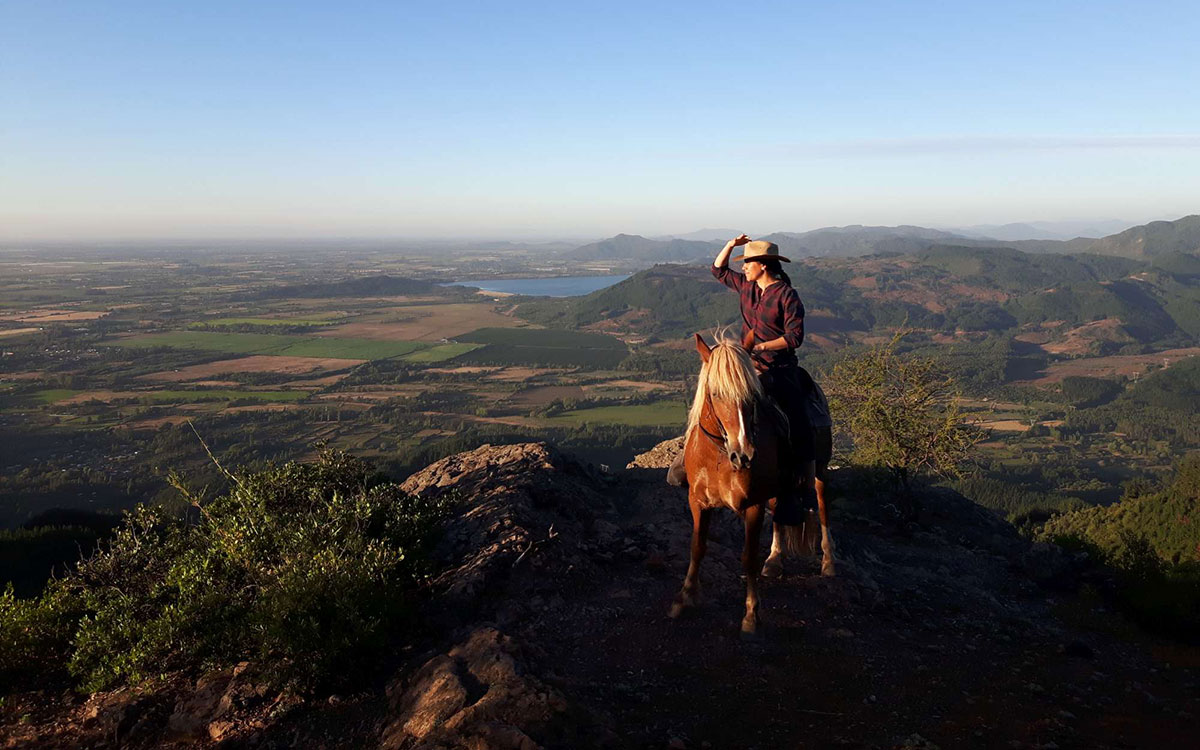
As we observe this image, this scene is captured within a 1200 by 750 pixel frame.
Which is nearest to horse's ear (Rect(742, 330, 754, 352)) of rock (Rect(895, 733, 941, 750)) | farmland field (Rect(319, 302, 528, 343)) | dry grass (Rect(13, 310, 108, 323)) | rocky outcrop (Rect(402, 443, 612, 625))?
rocky outcrop (Rect(402, 443, 612, 625))

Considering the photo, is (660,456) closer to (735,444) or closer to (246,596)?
(735,444)

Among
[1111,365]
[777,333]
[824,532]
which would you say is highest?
[777,333]

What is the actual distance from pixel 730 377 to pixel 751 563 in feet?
9.27

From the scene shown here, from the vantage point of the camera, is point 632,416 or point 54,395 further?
point 632,416

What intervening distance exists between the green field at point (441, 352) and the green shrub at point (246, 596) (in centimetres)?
13432

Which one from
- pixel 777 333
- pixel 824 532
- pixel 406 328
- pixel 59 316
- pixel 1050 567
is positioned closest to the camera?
pixel 777 333

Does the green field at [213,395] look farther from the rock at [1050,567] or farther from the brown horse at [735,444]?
the brown horse at [735,444]

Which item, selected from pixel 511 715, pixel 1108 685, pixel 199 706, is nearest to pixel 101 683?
pixel 199 706

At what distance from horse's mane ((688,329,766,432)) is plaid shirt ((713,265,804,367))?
0.70 metres

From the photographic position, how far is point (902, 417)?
19750 mm

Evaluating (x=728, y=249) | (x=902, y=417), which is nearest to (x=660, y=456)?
(x=902, y=417)

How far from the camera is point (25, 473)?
70.1 metres

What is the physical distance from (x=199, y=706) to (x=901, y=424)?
18.8 m

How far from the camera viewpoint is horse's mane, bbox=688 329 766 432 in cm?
825
